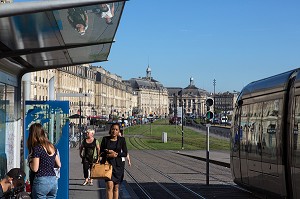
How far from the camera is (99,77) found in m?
165

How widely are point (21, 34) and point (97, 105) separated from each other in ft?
506

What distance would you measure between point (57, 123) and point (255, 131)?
5.00 m

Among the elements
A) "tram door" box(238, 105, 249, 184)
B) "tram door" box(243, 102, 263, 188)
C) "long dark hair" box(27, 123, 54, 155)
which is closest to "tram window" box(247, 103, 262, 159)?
"tram door" box(243, 102, 263, 188)

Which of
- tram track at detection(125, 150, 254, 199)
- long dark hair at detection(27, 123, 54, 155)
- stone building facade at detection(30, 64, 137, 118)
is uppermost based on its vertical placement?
stone building facade at detection(30, 64, 137, 118)

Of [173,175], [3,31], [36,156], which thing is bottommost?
[173,175]

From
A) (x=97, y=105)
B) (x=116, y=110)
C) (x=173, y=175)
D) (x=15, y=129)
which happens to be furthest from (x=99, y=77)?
(x=15, y=129)

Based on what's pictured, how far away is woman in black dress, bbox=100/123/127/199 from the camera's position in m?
11.8

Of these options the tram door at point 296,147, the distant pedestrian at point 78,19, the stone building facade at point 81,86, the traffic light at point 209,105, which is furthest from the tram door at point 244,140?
the stone building facade at point 81,86

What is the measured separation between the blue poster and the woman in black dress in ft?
2.48

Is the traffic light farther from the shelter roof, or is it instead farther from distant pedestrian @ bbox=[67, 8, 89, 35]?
distant pedestrian @ bbox=[67, 8, 89, 35]

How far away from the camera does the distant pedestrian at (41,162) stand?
856cm

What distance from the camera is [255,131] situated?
14648 mm

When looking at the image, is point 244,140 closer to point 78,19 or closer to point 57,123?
point 57,123

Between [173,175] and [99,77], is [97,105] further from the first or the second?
[173,175]
